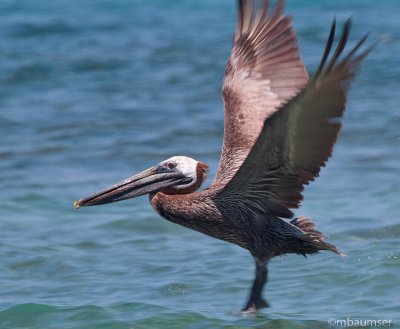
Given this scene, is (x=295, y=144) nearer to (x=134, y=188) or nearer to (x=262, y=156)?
(x=262, y=156)

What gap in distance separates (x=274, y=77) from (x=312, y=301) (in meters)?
1.59

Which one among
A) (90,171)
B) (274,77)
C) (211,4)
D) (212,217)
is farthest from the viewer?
(211,4)

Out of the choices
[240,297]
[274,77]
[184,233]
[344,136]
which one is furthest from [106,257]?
[344,136]

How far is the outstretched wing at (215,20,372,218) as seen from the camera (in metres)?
5.66

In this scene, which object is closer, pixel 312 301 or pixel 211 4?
pixel 312 301

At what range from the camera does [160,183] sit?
717cm

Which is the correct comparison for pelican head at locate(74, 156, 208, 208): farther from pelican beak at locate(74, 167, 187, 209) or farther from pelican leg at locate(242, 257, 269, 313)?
pelican leg at locate(242, 257, 269, 313)

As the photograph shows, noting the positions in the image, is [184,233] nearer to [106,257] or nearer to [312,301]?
[106,257]

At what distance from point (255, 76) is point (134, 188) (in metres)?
1.22

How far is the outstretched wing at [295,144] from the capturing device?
566 centimetres

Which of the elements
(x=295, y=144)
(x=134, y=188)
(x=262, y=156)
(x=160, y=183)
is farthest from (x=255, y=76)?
(x=295, y=144)

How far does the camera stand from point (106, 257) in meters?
8.38

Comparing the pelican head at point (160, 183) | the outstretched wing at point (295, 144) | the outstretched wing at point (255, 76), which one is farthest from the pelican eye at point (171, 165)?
the outstretched wing at point (295, 144)

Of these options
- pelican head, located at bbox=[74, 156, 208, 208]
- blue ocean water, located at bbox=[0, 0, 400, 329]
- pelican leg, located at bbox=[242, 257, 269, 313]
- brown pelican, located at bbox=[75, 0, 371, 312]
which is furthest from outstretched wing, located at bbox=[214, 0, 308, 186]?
blue ocean water, located at bbox=[0, 0, 400, 329]
